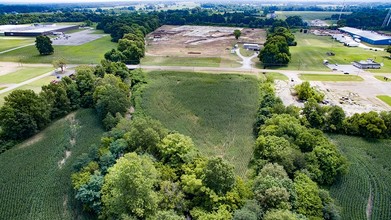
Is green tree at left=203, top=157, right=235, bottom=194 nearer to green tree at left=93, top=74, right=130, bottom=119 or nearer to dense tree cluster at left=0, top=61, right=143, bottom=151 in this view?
dense tree cluster at left=0, top=61, right=143, bottom=151

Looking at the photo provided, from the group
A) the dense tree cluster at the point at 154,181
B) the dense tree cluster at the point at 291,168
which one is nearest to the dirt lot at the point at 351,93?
the dense tree cluster at the point at 291,168

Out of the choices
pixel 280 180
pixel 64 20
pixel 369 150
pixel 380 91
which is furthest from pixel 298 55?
pixel 64 20

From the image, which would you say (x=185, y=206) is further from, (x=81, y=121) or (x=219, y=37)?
(x=219, y=37)

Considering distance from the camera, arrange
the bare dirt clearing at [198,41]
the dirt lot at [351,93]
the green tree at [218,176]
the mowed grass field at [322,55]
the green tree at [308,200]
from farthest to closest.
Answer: the bare dirt clearing at [198,41] < the mowed grass field at [322,55] < the dirt lot at [351,93] < the green tree at [218,176] < the green tree at [308,200]

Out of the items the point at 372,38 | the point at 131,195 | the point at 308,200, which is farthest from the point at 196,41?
the point at 131,195

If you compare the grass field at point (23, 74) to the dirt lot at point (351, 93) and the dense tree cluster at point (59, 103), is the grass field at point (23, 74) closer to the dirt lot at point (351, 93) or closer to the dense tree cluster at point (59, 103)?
the dense tree cluster at point (59, 103)

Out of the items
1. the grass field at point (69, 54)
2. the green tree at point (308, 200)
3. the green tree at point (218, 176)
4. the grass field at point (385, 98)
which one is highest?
the green tree at point (218, 176)
